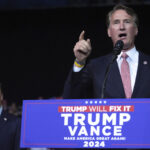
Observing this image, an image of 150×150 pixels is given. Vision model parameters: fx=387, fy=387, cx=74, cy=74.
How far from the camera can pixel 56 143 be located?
178 centimetres

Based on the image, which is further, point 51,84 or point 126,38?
point 51,84

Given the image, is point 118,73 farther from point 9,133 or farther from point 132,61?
point 9,133

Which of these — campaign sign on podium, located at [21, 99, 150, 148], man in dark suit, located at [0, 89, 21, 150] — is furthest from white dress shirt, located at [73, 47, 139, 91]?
man in dark suit, located at [0, 89, 21, 150]

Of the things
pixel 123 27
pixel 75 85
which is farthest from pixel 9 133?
pixel 123 27

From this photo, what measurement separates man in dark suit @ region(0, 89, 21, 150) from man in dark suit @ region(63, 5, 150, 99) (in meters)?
1.13

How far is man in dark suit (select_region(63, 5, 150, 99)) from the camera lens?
2043 millimetres

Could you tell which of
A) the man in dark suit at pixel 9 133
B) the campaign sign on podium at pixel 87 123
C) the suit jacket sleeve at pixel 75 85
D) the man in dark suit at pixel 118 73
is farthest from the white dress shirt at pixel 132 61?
the man in dark suit at pixel 9 133

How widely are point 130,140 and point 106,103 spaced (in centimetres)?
20

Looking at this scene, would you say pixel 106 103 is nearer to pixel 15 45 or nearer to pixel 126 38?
pixel 126 38

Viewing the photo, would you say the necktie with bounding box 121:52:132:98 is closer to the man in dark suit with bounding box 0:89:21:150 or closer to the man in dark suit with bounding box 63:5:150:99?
the man in dark suit with bounding box 63:5:150:99

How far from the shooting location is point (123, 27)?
225 centimetres

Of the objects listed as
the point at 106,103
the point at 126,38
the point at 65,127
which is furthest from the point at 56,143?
the point at 126,38

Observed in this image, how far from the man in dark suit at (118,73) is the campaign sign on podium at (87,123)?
245mm

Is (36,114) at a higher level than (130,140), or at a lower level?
higher
